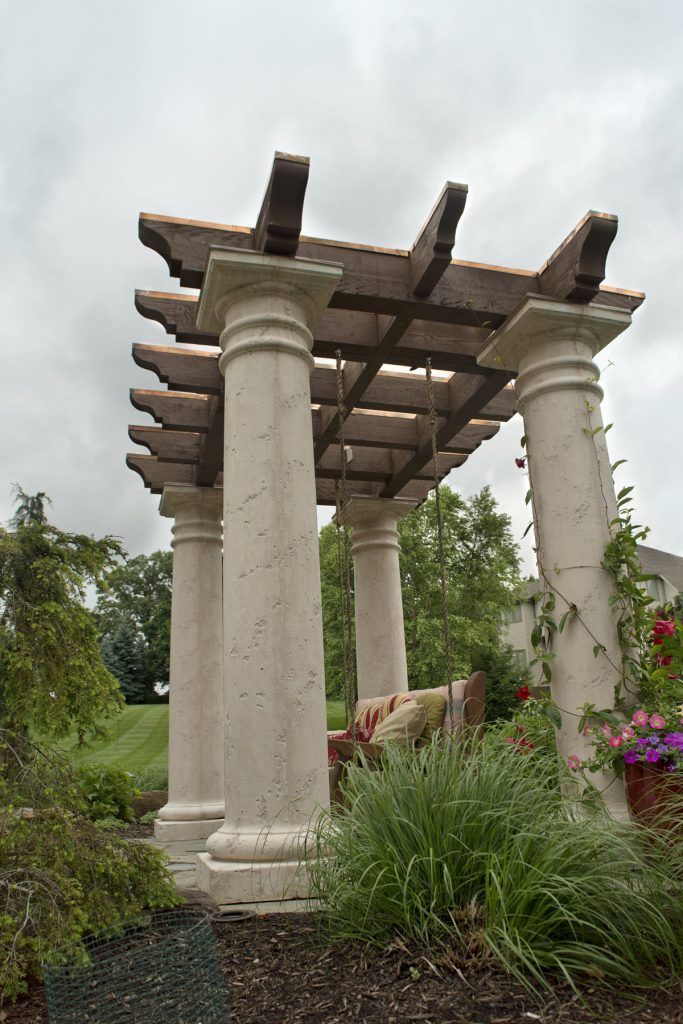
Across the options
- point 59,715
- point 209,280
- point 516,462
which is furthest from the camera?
point 516,462

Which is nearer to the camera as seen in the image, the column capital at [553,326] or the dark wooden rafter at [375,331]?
the dark wooden rafter at [375,331]

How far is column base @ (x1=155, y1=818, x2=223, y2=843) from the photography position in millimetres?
7195

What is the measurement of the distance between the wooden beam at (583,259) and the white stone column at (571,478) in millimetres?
122

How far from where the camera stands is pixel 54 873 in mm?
2713

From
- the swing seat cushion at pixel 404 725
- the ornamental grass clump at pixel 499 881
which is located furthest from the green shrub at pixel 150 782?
the ornamental grass clump at pixel 499 881

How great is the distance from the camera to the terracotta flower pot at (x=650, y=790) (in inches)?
156

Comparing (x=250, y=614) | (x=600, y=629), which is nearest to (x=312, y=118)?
(x=250, y=614)

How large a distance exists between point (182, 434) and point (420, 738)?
13.0 ft

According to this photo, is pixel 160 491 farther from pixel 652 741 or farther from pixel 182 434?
pixel 652 741

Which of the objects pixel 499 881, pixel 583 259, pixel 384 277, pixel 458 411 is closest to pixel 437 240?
pixel 384 277

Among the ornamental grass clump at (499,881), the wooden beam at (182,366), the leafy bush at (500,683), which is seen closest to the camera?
the ornamental grass clump at (499,881)

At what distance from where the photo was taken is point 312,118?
5.10 m

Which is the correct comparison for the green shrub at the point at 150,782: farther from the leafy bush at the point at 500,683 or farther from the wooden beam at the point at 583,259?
the wooden beam at the point at 583,259

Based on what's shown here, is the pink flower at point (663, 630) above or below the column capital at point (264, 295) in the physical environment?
below
